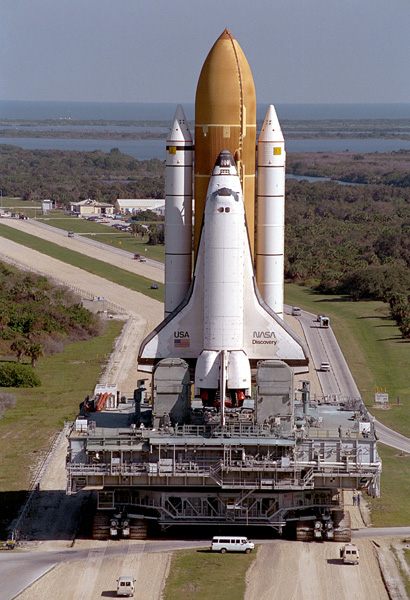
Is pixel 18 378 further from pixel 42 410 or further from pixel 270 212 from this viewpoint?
pixel 270 212

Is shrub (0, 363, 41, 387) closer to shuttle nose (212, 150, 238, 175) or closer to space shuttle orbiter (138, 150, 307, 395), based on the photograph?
space shuttle orbiter (138, 150, 307, 395)

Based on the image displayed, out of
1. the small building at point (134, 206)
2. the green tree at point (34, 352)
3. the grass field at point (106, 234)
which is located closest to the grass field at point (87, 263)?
the grass field at point (106, 234)

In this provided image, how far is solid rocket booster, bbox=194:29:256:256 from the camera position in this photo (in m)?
39.1

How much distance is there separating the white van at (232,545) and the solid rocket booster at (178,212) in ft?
33.3

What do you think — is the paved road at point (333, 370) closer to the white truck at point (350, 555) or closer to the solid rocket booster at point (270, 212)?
the solid rocket booster at point (270, 212)

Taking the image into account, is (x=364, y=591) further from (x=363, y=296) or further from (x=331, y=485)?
(x=363, y=296)

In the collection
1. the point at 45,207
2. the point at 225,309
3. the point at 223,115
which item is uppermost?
the point at 223,115

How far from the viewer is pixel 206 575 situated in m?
31.3

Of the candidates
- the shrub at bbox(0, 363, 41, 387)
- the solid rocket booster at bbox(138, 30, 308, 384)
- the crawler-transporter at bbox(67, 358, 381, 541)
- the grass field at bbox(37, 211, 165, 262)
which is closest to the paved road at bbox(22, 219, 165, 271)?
the grass field at bbox(37, 211, 165, 262)

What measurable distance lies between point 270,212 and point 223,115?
4103 millimetres

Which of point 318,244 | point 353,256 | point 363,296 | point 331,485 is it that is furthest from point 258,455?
point 318,244

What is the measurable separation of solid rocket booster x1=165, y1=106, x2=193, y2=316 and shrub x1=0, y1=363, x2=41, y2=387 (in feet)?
54.6

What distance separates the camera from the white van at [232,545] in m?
33.1

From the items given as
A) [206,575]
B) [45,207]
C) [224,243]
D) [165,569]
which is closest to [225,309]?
[224,243]
